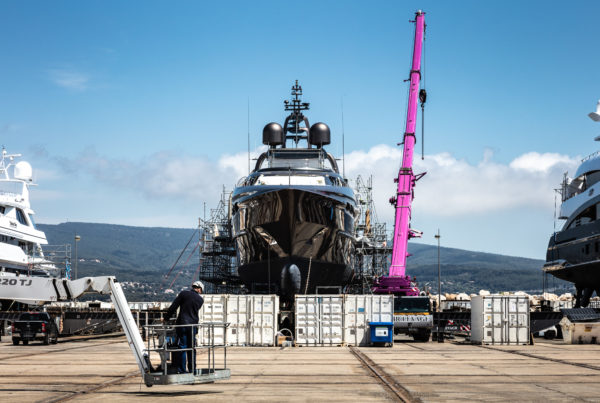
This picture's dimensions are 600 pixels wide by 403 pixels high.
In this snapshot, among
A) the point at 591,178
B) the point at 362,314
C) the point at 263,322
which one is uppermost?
the point at 591,178

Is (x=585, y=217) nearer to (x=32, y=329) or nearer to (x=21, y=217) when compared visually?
(x=32, y=329)

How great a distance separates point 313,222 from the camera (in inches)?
1289

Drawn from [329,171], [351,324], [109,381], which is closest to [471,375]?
[109,381]

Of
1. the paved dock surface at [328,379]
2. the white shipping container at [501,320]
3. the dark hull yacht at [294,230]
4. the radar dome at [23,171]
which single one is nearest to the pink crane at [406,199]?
the dark hull yacht at [294,230]

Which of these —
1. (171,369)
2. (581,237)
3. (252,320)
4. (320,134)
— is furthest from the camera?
(320,134)

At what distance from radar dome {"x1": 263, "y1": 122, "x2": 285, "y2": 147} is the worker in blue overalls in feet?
112

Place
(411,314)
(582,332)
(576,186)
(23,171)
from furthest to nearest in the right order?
(23,171) < (576,186) < (411,314) < (582,332)

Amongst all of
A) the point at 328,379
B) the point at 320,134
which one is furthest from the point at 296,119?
the point at 328,379

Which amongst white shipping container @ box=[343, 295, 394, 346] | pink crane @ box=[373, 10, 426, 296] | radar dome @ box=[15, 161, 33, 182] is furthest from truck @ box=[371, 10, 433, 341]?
radar dome @ box=[15, 161, 33, 182]

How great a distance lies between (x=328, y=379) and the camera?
536 inches

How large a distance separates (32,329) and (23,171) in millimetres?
31637

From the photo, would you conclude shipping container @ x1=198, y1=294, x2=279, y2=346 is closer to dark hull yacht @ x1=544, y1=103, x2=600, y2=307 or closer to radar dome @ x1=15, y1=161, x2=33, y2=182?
dark hull yacht @ x1=544, y1=103, x2=600, y2=307

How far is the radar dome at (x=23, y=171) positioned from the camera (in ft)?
186

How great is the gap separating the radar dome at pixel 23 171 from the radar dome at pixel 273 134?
73.4ft
